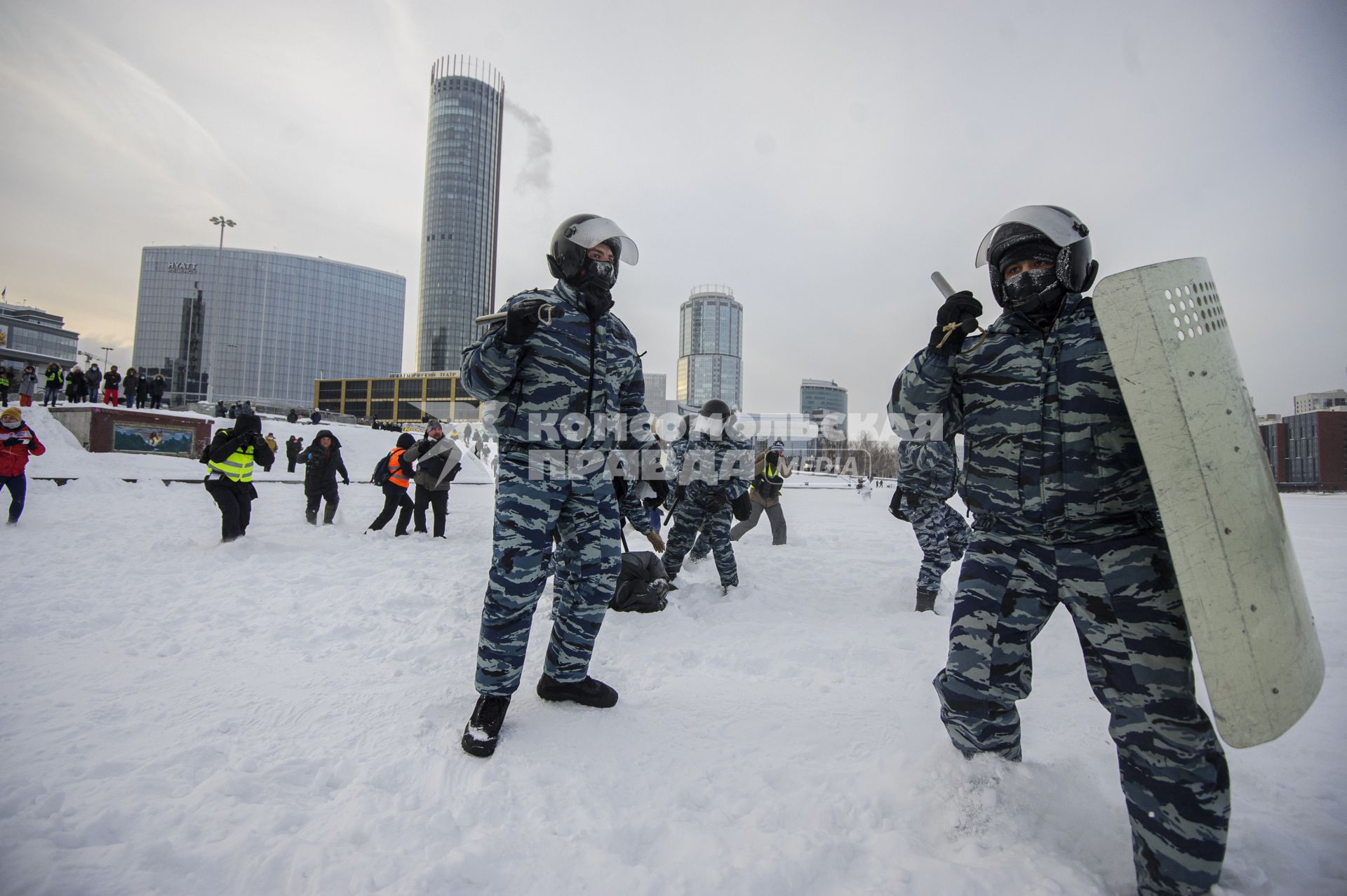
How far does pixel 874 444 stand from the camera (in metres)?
89.8

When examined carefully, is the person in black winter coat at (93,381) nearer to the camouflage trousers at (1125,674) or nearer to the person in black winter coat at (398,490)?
the person in black winter coat at (398,490)

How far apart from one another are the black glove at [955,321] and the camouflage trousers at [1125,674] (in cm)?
66

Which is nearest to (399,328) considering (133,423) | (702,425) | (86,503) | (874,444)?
(874,444)

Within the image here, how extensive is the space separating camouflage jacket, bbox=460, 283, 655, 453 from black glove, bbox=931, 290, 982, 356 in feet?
4.75

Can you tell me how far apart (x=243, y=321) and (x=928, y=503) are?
125 metres

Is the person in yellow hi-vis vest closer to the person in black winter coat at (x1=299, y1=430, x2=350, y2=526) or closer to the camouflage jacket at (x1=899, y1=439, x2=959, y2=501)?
the person in black winter coat at (x1=299, y1=430, x2=350, y2=526)

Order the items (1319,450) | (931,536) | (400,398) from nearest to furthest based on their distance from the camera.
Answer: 1. (931,536)
2. (1319,450)
3. (400,398)

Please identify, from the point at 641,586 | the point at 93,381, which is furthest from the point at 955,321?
the point at 93,381

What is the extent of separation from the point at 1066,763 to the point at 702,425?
445 cm

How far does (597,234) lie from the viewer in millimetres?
2787

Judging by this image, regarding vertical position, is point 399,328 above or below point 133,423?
above

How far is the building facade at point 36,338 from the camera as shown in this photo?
6012cm

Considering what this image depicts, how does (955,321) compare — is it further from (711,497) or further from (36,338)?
(36,338)

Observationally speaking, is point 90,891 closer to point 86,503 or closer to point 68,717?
point 68,717
